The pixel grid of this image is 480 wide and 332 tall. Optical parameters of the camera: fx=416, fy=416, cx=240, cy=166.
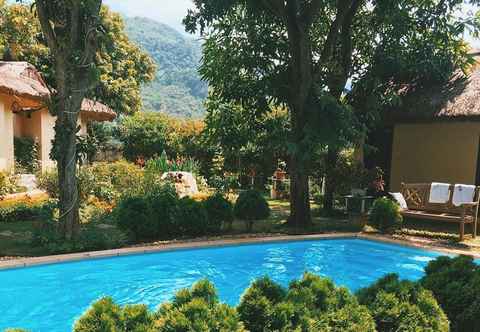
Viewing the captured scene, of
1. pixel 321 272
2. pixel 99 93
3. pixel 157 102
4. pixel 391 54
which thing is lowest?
pixel 321 272

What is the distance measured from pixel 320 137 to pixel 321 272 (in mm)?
3171

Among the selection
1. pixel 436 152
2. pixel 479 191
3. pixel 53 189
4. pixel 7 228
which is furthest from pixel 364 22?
pixel 7 228

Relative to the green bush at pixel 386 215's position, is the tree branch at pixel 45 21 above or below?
above

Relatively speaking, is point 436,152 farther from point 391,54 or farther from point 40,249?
point 40,249

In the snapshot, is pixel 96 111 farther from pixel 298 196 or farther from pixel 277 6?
pixel 298 196

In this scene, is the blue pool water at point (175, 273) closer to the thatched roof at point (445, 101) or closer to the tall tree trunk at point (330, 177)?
the tall tree trunk at point (330, 177)

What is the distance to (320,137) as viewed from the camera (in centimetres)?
949

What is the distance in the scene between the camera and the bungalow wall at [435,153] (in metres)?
11.9

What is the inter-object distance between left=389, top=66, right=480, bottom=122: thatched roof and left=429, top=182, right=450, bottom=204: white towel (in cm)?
226

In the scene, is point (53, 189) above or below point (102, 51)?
below

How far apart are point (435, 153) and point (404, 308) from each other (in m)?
10.5

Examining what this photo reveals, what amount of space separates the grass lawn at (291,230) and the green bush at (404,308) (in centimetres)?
568

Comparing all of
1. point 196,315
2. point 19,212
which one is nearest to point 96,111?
point 19,212

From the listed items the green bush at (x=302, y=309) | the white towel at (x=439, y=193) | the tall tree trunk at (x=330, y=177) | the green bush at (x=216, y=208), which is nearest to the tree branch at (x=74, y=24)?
the green bush at (x=216, y=208)
